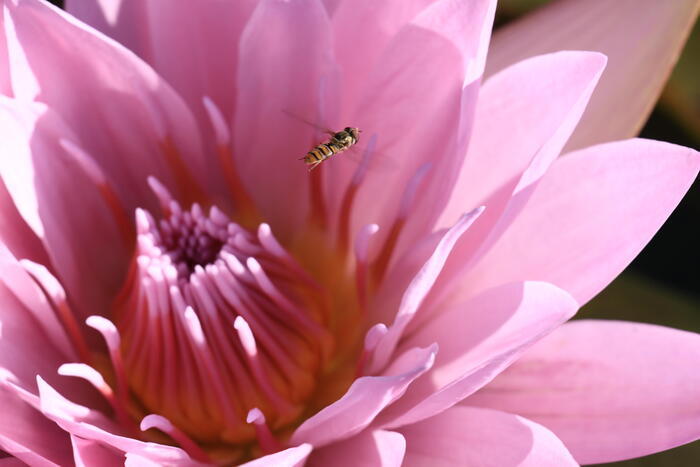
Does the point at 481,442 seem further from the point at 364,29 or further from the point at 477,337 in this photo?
the point at 364,29

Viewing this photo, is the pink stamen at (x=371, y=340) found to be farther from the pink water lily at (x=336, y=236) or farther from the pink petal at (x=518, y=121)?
the pink petal at (x=518, y=121)

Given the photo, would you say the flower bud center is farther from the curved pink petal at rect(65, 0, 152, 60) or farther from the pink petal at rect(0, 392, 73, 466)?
the curved pink petal at rect(65, 0, 152, 60)

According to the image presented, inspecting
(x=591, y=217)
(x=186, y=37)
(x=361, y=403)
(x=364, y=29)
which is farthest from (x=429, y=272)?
(x=186, y=37)

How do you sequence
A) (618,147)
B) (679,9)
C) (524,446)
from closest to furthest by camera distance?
1. (524,446)
2. (618,147)
3. (679,9)

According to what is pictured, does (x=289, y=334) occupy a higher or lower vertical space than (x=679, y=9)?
lower

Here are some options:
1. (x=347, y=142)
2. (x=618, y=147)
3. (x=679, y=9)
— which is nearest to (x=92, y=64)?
(x=347, y=142)

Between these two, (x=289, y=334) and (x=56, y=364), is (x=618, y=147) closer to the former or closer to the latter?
(x=289, y=334)
